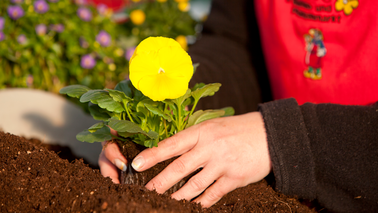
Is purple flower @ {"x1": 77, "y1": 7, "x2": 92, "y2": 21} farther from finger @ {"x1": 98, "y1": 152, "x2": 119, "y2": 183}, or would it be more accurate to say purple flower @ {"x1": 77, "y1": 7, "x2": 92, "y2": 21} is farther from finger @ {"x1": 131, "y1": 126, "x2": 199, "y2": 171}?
finger @ {"x1": 131, "y1": 126, "x2": 199, "y2": 171}

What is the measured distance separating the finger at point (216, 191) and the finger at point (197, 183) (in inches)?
0.9

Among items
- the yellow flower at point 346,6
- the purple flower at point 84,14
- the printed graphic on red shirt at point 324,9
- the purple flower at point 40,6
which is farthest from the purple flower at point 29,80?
the yellow flower at point 346,6

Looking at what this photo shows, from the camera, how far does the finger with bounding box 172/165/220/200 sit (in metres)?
0.88

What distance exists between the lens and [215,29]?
1.71 meters

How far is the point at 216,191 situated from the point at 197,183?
0.06m

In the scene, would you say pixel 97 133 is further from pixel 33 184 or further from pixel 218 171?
pixel 218 171

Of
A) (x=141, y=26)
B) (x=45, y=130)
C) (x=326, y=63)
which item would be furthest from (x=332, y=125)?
(x=141, y=26)

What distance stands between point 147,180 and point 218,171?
0.22 metres

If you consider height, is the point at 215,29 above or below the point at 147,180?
above

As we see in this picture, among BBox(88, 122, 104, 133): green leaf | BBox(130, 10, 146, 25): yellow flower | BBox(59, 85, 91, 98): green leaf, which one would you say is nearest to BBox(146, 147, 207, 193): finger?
BBox(88, 122, 104, 133): green leaf

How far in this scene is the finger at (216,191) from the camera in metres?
0.90

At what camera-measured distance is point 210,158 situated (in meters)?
0.89

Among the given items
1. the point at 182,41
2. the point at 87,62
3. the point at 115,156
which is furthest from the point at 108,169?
the point at 182,41

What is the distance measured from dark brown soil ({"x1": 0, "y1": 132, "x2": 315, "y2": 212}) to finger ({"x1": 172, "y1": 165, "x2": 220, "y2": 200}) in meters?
0.06
